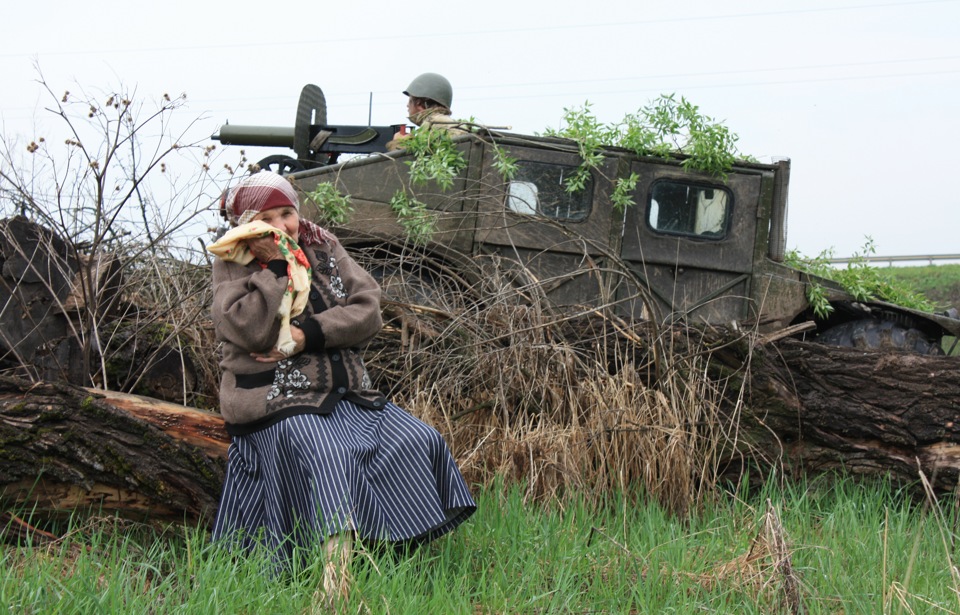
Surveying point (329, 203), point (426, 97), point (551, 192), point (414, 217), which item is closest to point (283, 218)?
point (329, 203)

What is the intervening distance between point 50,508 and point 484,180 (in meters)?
4.14

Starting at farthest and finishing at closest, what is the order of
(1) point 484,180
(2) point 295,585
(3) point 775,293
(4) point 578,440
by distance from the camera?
(3) point 775,293
(1) point 484,180
(4) point 578,440
(2) point 295,585

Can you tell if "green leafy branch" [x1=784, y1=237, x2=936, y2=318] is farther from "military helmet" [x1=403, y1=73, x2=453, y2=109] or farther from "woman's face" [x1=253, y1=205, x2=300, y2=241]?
"woman's face" [x1=253, y1=205, x2=300, y2=241]

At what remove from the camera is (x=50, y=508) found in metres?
3.94

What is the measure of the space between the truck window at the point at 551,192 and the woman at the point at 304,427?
3782 mm

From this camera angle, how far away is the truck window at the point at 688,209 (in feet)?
25.6

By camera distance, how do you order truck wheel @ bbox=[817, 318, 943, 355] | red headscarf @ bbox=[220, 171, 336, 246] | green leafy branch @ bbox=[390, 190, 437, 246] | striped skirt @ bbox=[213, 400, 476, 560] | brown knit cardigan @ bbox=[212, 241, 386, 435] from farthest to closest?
truck wheel @ bbox=[817, 318, 943, 355] → green leafy branch @ bbox=[390, 190, 437, 246] → red headscarf @ bbox=[220, 171, 336, 246] → brown knit cardigan @ bbox=[212, 241, 386, 435] → striped skirt @ bbox=[213, 400, 476, 560]

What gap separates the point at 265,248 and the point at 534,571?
1.58 metres

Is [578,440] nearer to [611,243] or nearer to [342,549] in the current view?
[342,549]

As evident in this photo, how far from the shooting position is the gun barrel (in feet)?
32.4

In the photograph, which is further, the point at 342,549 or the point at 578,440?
the point at 578,440

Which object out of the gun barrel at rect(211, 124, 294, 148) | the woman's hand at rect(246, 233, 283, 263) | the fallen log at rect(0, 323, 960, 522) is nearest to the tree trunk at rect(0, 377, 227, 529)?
the woman's hand at rect(246, 233, 283, 263)

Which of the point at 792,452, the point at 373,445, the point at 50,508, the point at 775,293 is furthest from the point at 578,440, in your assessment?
the point at 775,293

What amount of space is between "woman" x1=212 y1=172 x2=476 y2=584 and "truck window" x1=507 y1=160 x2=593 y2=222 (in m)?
3.78
